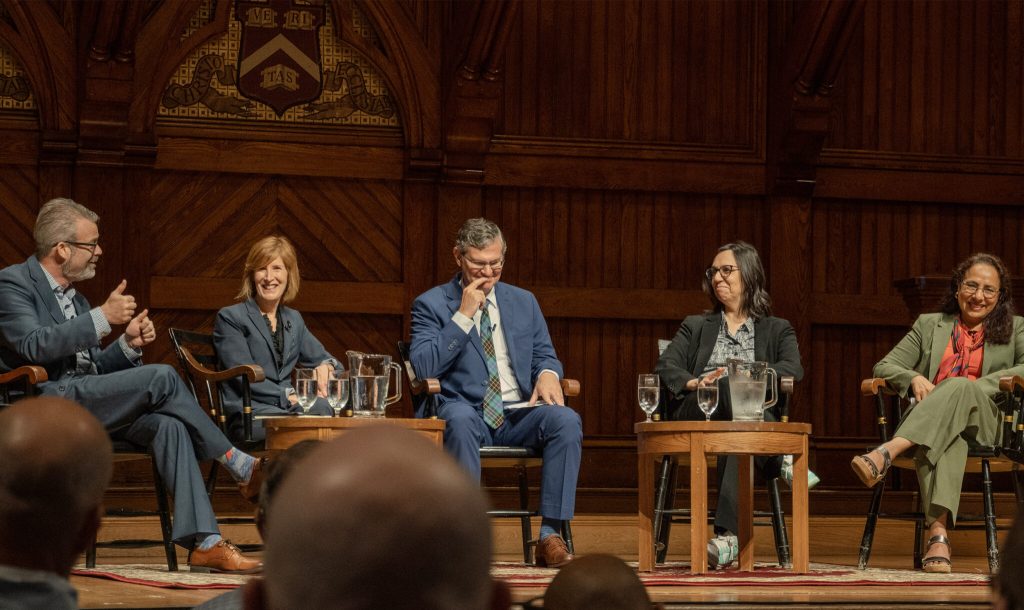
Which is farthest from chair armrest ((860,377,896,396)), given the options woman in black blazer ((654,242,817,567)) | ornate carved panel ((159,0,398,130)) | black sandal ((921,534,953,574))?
ornate carved panel ((159,0,398,130))

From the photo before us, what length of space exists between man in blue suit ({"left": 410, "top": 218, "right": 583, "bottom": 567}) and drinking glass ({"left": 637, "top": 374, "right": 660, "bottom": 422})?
0.76ft

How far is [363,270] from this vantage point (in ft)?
20.7

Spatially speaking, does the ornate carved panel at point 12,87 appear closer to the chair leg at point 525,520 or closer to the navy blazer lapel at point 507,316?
the navy blazer lapel at point 507,316

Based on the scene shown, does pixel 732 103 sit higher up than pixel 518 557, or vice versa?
pixel 732 103

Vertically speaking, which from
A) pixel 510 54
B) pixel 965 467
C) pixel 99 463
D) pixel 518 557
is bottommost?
pixel 518 557

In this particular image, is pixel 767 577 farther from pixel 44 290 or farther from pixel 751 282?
pixel 44 290

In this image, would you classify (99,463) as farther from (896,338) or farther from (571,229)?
(896,338)

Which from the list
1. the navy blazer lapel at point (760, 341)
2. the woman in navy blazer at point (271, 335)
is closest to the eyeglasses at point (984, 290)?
the navy blazer lapel at point (760, 341)

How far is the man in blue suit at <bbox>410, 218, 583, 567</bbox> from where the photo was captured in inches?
180

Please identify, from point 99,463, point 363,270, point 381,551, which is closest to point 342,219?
point 363,270

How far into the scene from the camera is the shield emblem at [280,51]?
6191 millimetres

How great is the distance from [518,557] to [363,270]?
5.25 ft

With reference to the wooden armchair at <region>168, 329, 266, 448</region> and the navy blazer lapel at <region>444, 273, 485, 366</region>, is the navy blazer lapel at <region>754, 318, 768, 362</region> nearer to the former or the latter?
the navy blazer lapel at <region>444, 273, 485, 366</region>

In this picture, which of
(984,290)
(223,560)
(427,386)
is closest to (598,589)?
(223,560)
